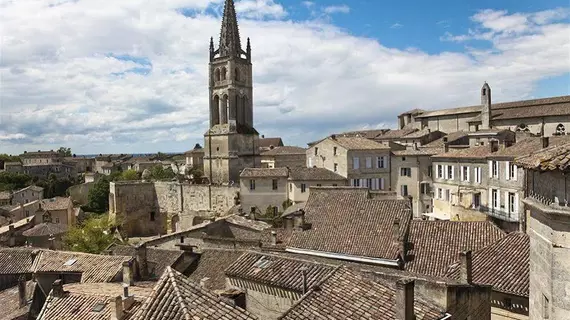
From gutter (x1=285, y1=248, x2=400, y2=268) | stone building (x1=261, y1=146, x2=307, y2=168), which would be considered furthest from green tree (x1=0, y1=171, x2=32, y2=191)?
gutter (x1=285, y1=248, x2=400, y2=268)

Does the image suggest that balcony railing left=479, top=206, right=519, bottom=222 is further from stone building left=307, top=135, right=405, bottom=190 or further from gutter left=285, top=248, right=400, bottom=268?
gutter left=285, top=248, right=400, bottom=268

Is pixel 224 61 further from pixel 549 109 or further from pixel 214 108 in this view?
pixel 549 109

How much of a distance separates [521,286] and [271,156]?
187 feet

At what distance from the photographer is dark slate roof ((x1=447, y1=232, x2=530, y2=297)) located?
14.3 metres

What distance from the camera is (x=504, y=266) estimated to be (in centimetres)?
1545

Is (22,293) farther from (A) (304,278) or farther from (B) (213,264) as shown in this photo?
(A) (304,278)

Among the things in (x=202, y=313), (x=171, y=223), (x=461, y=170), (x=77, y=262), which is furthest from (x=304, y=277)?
(x=171, y=223)

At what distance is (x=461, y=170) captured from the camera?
123 ft

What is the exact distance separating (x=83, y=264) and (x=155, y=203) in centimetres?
3938

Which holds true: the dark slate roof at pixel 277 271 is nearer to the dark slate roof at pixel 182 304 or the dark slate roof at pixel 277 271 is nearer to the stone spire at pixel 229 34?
the dark slate roof at pixel 182 304

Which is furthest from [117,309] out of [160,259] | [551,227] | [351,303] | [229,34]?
[229,34]

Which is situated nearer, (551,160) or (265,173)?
(551,160)

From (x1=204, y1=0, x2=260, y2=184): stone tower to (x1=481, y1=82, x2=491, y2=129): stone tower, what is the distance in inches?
1165

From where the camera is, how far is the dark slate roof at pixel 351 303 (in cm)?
950
